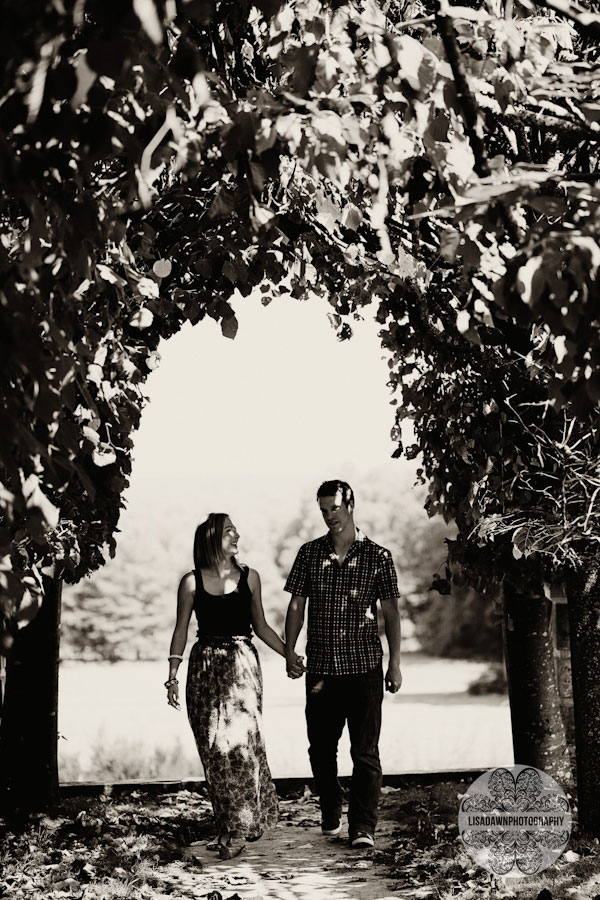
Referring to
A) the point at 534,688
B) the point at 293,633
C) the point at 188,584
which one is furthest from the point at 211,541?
the point at 534,688

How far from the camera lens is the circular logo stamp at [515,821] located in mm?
5211

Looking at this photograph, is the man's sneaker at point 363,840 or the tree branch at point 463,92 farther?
the man's sneaker at point 363,840

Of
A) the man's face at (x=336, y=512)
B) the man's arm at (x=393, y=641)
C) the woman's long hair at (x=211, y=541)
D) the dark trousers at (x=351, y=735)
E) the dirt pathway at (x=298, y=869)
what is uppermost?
the man's face at (x=336, y=512)

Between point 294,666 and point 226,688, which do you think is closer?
point 226,688

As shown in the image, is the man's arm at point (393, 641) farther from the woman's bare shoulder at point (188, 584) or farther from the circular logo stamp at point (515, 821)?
the woman's bare shoulder at point (188, 584)

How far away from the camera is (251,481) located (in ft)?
48.1

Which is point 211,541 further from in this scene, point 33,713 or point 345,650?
point 33,713

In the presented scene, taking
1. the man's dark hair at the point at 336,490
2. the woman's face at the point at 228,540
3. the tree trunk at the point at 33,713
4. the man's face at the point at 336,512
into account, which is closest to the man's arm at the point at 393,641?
the man's face at the point at 336,512

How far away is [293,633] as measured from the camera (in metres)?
6.19

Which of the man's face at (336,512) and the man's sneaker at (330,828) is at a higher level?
the man's face at (336,512)

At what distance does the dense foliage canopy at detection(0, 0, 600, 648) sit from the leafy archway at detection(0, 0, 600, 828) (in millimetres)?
11

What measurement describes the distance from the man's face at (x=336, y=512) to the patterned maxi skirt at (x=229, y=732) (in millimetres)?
818

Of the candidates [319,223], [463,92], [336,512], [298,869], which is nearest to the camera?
[463,92]

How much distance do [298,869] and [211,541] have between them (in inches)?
69.1
